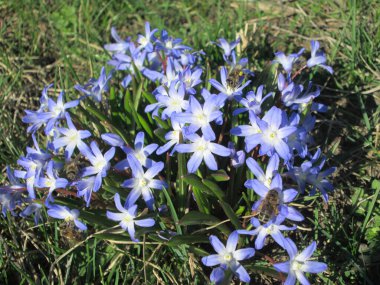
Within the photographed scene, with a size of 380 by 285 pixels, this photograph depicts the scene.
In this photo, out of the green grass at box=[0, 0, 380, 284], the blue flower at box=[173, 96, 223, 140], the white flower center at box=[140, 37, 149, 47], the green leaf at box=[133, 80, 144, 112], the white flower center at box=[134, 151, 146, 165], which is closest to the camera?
the blue flower at box=[173, 96, 223, 140]

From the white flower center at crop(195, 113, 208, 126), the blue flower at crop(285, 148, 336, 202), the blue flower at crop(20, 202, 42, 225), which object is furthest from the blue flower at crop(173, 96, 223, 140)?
the blue flower at crop(20, 202, 42, 225)

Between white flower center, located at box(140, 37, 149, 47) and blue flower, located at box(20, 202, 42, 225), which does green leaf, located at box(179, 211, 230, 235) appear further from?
white flower center, located at box(140, 37, 149, 47)

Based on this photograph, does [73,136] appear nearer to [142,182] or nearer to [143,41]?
[142,182]

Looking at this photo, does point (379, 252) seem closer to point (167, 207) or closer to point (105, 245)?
point (167, 207)

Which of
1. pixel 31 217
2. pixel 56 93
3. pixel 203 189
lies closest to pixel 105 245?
pixel 31 217

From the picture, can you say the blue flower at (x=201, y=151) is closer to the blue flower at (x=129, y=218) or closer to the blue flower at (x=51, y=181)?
the blue flower at (x=129, y=218)

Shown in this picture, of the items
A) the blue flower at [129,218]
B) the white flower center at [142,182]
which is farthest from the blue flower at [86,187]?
the white flower center at [142,182]
